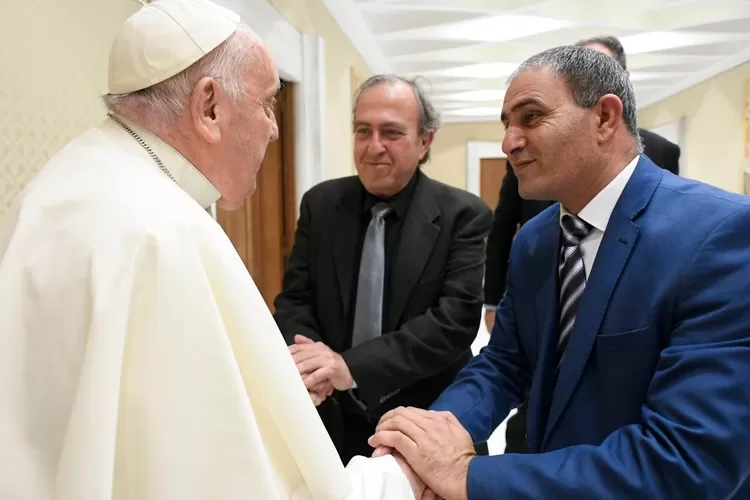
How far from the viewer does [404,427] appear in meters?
1.18

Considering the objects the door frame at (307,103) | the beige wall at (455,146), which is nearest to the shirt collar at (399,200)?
the door frame at (307,103)

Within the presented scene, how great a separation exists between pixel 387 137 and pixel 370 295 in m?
0.45

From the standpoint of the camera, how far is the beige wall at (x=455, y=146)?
8.84 meters

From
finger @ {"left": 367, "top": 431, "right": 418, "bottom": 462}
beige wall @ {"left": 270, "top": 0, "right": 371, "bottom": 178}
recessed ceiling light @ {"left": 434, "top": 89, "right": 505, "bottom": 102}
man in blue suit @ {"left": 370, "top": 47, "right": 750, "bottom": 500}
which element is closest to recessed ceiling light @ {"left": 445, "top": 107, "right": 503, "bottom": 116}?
recessed ceiling light @ {"left": 434, "top": 89, "right": 505, "bottom": 102}

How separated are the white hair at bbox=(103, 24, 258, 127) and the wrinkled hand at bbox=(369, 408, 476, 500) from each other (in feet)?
2.39

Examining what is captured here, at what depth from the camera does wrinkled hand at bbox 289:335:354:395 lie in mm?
1384

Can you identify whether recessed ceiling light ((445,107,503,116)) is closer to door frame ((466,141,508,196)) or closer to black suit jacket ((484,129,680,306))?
door frame ((466,141,508,196))

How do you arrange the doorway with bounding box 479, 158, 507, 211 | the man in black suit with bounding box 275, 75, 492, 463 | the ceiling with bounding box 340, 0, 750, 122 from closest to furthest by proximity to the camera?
1. the man in black suit with bounding box 275, 75, 492, 463
2. the ceiling with bounding box 340, 0, 750, 122
3. the doorway with bounding box 479, 158, 507, 211

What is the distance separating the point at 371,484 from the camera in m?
0.97

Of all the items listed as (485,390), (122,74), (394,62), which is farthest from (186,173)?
(394,62)

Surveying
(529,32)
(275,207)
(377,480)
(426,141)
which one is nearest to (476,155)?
(529,32)

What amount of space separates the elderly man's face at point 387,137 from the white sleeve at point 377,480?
794 millimetres

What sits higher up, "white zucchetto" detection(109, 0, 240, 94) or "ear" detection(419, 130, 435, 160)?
"white zucchetto" detection(109, 0, 240, 94)

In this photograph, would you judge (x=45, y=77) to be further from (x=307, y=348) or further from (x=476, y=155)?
(x=476, y=155)
